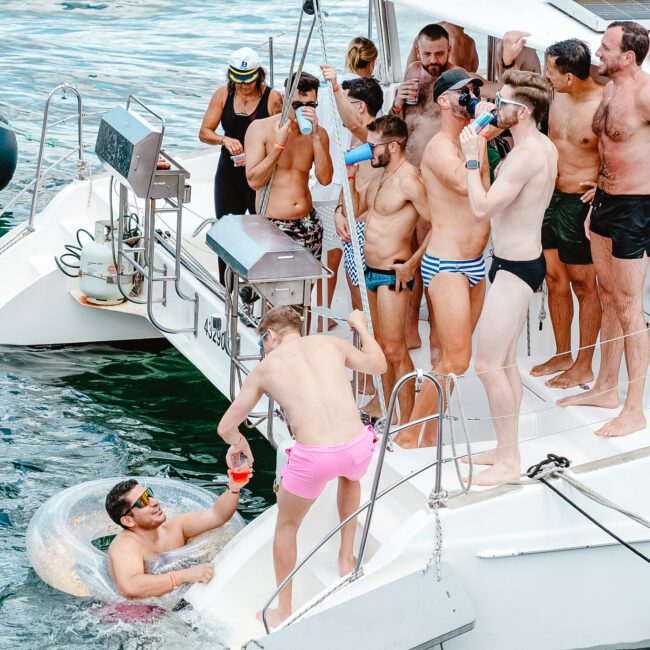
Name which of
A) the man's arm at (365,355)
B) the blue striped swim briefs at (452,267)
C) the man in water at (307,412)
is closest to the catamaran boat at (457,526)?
the man in water at (307,412)

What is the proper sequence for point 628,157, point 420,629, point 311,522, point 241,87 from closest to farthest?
1. point 420,629
2. point 628,157
3. point 311,522
4. point 241,87

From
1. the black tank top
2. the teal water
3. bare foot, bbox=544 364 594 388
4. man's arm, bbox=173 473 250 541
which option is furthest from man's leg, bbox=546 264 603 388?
the black tank top

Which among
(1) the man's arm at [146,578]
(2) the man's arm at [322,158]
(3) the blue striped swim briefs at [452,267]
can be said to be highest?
(2) the man's arm at [322,158]

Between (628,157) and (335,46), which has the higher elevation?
Result: (628,157)

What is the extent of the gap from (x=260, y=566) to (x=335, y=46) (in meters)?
13.9

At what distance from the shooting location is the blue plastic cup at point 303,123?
A: 613cm

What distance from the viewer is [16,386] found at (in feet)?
26.1

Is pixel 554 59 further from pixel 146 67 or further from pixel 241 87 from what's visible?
pixel 146 67

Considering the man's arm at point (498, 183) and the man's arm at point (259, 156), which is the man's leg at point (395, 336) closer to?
the man's arm at point (498, 183)

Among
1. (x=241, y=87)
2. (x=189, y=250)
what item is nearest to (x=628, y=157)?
(x=241, y=87)

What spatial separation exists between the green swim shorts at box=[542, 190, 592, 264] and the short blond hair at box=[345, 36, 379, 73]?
2.30 m

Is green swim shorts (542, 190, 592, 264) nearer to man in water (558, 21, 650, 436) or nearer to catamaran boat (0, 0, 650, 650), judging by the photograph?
man in water (558, 21, 650, 436)

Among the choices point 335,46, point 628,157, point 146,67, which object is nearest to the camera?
point 628,157

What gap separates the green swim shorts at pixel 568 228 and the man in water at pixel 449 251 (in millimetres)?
517
